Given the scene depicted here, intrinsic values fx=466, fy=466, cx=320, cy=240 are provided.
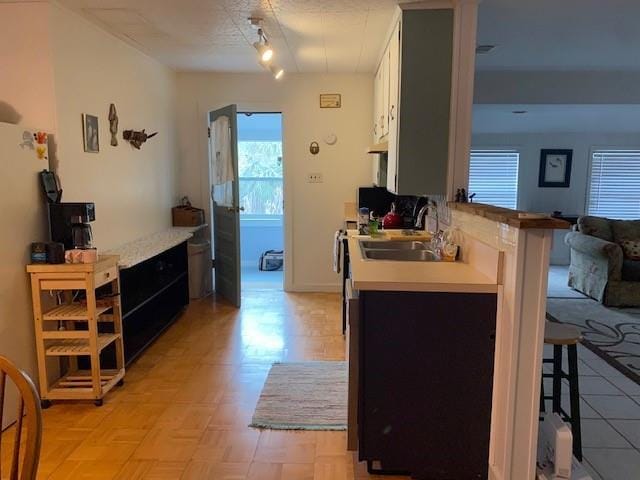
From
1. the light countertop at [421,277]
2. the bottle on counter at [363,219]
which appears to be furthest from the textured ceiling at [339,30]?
the light countertop at [421,277]

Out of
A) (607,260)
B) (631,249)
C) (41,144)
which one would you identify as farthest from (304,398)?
(631,249)

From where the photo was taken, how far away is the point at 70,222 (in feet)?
8.65

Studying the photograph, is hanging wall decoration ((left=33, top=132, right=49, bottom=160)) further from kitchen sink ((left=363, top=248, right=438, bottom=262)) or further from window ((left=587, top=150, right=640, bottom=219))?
window ((left=587, top=150, right=640, bottom=219))

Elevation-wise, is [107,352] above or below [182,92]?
below

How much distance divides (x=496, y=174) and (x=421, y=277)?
5.53 metres

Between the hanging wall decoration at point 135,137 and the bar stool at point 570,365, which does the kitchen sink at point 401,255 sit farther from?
the hanging wall decoration at point 135,137

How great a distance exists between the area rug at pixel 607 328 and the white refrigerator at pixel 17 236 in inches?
145

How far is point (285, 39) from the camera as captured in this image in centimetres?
355

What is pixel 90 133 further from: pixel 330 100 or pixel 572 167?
pixel 572 167

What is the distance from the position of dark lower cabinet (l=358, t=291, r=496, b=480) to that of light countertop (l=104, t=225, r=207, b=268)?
5.84 feet

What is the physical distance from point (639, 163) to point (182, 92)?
643 cm

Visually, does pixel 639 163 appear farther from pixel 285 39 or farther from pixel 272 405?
pixel 272 405

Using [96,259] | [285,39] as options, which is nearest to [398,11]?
[285,39]

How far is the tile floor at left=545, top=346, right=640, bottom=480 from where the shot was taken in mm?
2127
